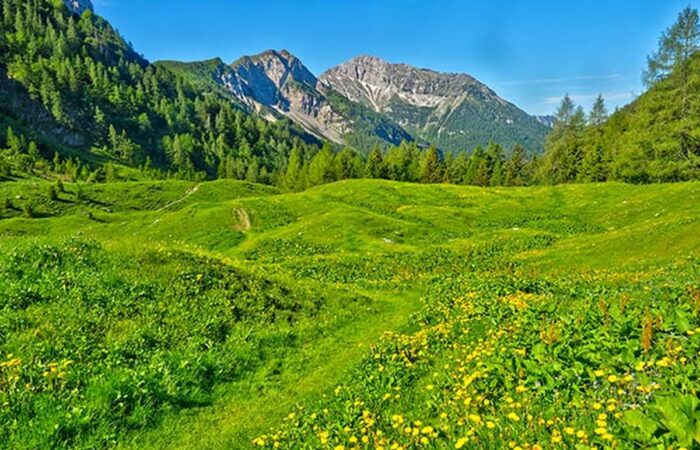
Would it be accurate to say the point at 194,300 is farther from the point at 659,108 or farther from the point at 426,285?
the point at 659,108

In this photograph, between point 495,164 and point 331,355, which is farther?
point 495,164

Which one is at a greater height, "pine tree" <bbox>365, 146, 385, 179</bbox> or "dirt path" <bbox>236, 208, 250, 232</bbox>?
"pine tree" <bbox>365, 146, 385, 179</bbox>

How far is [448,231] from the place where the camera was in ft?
171

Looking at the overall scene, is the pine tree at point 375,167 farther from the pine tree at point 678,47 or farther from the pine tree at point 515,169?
the pine tree at point 678,47

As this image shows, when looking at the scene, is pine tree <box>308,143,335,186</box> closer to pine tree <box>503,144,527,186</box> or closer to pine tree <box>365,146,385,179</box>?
pine tree <box>365,146,385,179</box>

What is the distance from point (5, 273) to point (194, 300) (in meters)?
5.82

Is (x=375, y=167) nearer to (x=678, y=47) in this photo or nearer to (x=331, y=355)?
(x=678, y=47)

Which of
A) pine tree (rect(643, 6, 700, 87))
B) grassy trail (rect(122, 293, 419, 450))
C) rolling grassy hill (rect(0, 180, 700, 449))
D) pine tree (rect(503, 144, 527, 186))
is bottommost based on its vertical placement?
grassy trail (rect(122, 293, 419, 450))

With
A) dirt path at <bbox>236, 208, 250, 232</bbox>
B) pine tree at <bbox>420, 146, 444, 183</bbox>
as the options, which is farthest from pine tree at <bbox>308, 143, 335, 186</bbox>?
dirt path at <bbox>236, 208, 250, 232</bbox>

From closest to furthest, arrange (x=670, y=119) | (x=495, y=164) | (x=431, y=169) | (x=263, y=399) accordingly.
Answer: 1. (x=263, y=399)
2. (x=670, y=119)
3. (x=431, y=169)
4. (x=495, y=164)

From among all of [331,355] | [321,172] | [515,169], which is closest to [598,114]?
[515,169]

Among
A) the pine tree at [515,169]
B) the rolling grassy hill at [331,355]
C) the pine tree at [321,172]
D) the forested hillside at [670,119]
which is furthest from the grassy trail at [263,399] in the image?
the pine tree at [515,169]

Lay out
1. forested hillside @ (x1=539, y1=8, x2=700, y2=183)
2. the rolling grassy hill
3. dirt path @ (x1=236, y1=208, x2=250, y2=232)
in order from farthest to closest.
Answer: forested hillside @ (x1=539, y1=8, x2=700, y2=183) < dirt path @ (x1=236, y1=208, x2=250, y2=232) < the rolling grassy hill

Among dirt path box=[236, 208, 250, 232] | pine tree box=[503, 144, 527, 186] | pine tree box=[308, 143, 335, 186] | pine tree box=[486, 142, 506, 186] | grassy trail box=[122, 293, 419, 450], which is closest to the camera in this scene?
grassy trail box=[122, 293, 419, 450]
